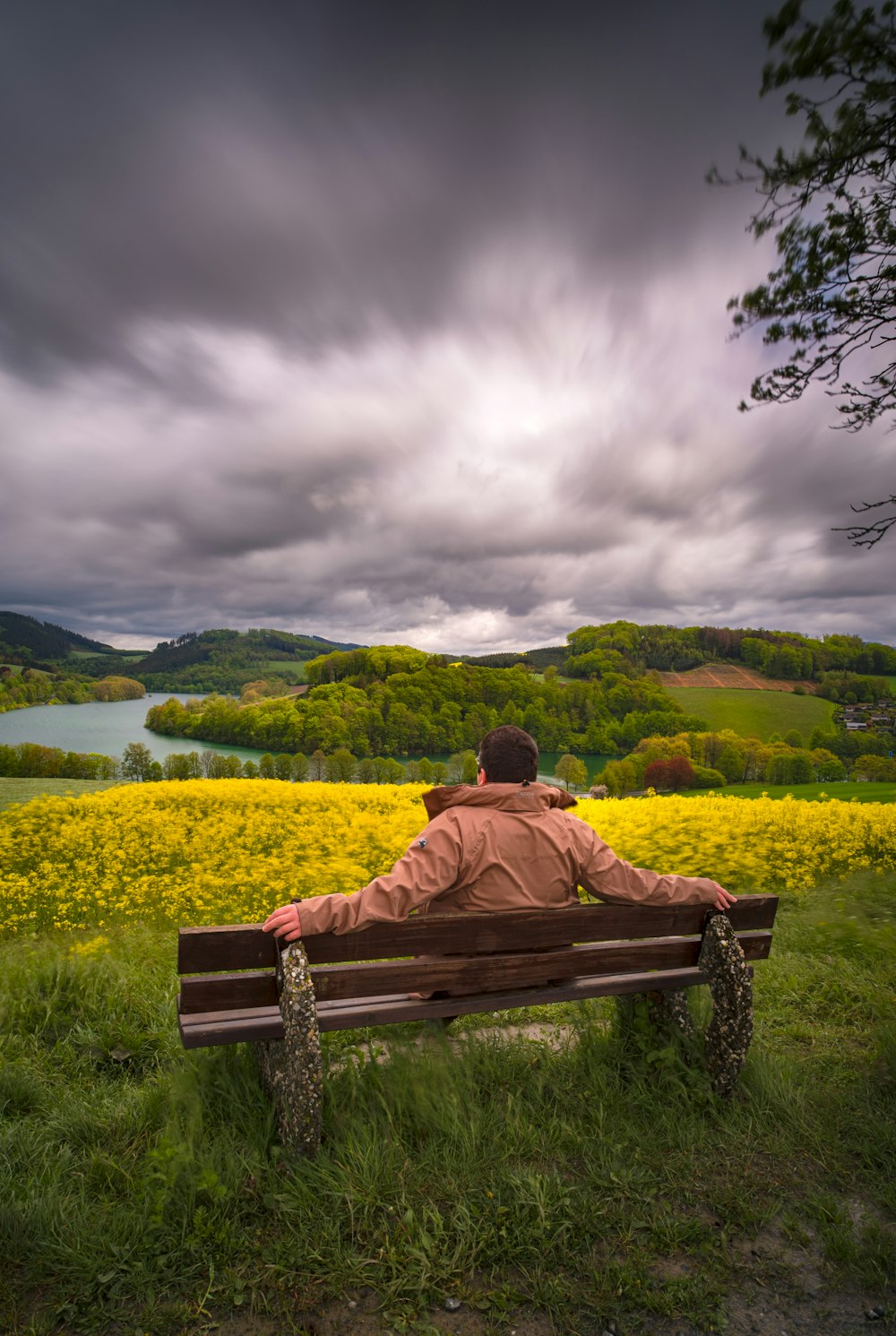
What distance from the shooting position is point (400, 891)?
253 centimetres

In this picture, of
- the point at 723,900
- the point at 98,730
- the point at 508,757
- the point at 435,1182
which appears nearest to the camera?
the point at 435,1182

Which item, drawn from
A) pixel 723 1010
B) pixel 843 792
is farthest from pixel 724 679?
pixel 723 1010

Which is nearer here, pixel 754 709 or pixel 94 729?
pixel 94 729

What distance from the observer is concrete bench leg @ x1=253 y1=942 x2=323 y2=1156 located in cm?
229

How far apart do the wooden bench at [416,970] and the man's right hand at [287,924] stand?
0.07m

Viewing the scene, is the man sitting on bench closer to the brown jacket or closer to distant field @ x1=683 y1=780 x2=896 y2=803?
the brown jacket

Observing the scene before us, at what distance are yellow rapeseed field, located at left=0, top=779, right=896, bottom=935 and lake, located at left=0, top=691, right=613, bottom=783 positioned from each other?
1287 centimetres

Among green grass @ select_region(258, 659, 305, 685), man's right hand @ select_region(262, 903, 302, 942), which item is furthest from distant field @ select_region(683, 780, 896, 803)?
green grass @ select_region(258, 659, 305, 685)

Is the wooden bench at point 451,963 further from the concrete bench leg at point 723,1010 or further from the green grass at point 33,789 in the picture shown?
the green grass at point 33,789

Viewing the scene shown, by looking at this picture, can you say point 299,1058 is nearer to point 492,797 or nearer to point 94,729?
point 492,797

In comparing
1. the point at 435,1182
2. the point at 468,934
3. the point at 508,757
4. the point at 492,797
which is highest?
the point at 508,757

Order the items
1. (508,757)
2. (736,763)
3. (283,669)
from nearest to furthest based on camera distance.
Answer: (508,757) → (736,763) → (283,669)

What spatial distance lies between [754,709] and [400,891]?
53.2m

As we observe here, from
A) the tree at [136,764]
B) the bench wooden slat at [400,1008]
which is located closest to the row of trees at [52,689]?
the tree at [136,764]
